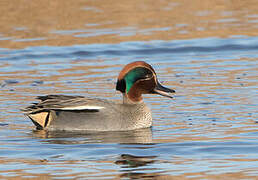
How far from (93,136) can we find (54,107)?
901 mm

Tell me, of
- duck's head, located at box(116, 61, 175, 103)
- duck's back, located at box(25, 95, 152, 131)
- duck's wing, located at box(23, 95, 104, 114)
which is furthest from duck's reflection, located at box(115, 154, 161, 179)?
duck's head, located at box(116, 61, 175, 103)

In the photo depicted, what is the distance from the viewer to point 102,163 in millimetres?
9875

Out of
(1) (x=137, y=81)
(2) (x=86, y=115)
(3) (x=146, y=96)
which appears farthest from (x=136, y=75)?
(3) (x=146, y=96)

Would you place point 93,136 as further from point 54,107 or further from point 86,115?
point 54,107

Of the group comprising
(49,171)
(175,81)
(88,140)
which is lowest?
(49,171)

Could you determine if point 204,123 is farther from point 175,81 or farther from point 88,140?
point 175,81

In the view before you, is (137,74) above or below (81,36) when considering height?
below

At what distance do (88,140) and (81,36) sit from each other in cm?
903

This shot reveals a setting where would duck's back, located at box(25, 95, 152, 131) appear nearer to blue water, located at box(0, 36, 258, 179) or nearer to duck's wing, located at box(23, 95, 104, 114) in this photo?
duck's wing, located at box(23, 95, 104, 114)

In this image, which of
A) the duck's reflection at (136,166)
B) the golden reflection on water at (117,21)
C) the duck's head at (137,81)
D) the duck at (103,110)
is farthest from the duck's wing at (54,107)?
the golden reflection on water at (117,21)

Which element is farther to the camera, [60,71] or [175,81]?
[60,71]

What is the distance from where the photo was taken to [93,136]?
11.8m

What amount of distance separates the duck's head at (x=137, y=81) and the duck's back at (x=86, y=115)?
0.27m

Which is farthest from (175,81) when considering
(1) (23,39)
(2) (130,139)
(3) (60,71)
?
(1) (23,39)
